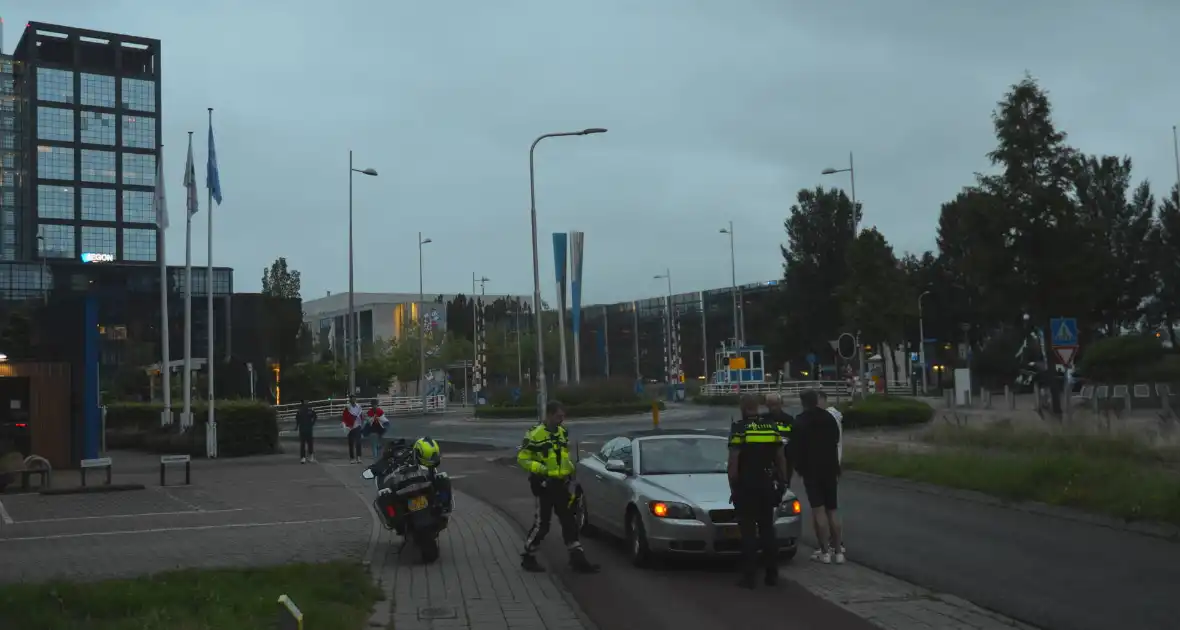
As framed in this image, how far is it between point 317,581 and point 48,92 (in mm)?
87953

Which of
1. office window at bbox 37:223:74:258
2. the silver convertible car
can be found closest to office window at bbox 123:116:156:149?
office window at bbox 37:223:74:258

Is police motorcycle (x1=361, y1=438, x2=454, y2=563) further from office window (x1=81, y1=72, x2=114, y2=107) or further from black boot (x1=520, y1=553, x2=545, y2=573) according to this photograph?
office window (x1=81, y1=72, x2=114, y2=107)

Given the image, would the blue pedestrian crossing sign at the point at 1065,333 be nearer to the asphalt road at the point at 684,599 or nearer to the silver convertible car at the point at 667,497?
the silver convertible car at the point at 667,497

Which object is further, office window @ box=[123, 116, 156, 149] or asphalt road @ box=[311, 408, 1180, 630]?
office window @ box=[123, 116, 156, 149]

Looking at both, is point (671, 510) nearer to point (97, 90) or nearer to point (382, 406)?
point (382, 406)

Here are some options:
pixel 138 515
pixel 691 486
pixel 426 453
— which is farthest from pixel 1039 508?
pixel 138 515

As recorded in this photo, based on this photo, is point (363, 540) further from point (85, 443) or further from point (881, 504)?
point (85, 443)

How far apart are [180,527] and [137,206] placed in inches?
3381

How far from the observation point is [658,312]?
4577 inches

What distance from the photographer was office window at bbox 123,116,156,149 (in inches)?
3585

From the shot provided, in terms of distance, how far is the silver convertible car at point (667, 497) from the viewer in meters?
10.6

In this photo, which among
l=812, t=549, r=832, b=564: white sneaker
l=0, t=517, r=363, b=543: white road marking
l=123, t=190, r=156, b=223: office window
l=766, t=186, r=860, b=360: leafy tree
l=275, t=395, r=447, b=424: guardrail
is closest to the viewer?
l=812, t=549, r=832, b=564: white sneaker

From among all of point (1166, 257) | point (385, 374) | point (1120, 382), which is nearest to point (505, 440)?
point (1120, 382)

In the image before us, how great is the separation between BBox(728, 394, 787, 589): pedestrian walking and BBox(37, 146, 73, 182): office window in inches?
3480
